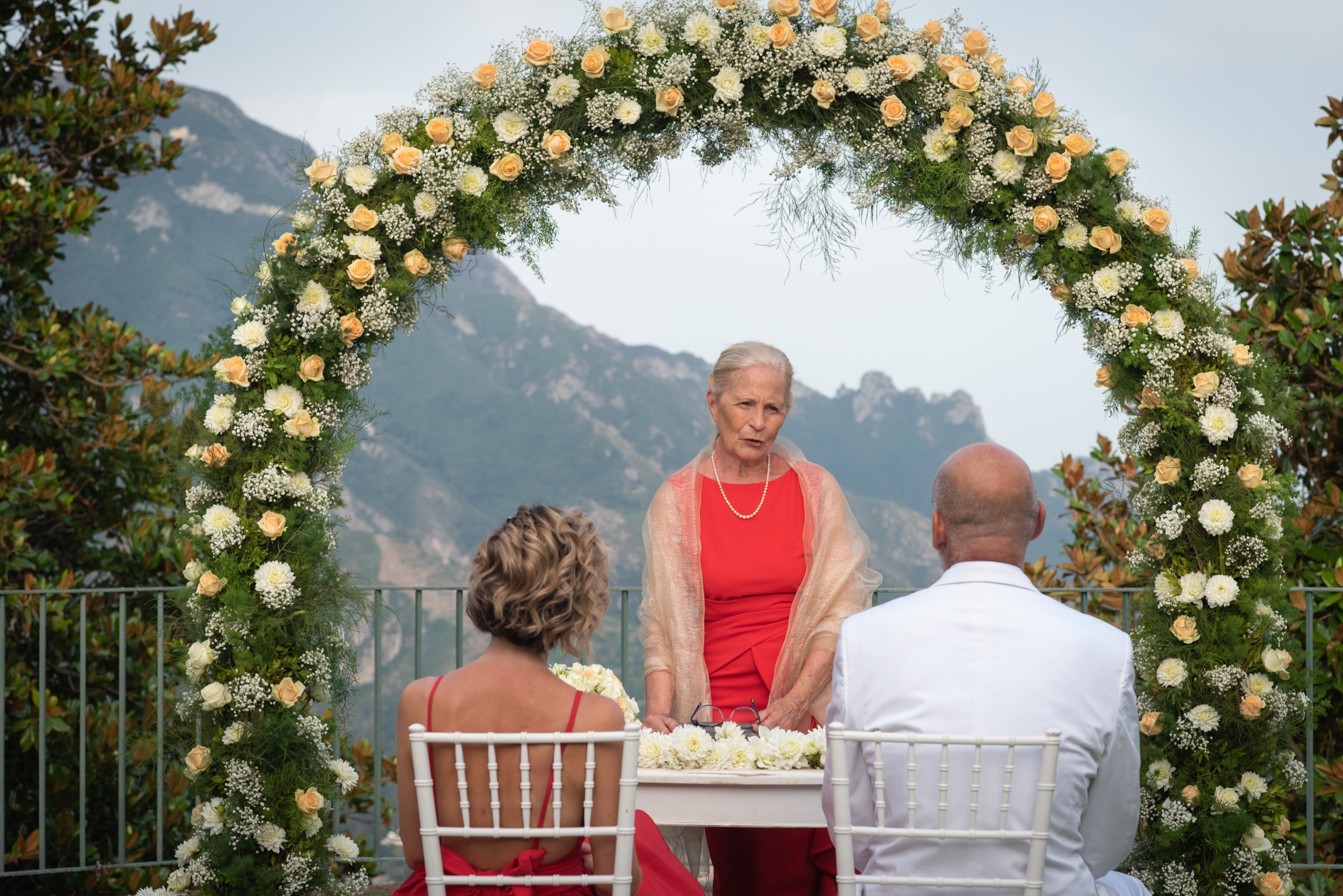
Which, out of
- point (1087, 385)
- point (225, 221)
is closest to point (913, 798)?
point (1087, 385)

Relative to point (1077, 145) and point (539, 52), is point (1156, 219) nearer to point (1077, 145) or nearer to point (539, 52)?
point (1077, 145)

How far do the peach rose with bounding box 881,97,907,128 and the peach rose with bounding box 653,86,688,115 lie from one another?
39 centimetres

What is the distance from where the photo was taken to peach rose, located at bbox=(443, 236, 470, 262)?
3.70 metres

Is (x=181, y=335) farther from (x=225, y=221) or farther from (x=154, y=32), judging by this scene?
(x=154, y=32)

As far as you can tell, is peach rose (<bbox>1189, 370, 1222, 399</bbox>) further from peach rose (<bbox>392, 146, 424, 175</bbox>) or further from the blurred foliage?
the blurred foliage

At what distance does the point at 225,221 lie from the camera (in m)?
47.1

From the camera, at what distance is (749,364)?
337 centimetres

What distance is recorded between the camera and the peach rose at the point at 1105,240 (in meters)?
3.58

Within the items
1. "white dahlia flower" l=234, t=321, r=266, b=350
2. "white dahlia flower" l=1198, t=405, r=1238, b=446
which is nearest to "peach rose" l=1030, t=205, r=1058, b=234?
"white dahlia flower" l=1198, t=405, r=1238, b=446

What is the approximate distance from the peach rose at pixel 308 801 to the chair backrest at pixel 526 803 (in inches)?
58.6

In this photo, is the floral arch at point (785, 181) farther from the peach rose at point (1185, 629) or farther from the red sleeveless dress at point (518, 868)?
the red sleeveless dress at point (518, 868)

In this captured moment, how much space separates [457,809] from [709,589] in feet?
4.48

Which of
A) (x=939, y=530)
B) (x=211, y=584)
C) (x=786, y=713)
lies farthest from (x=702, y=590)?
(x=211, y=584)

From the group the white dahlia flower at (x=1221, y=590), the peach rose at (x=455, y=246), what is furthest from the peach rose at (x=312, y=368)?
the white dahlia flower at (x=1221, y=590)
